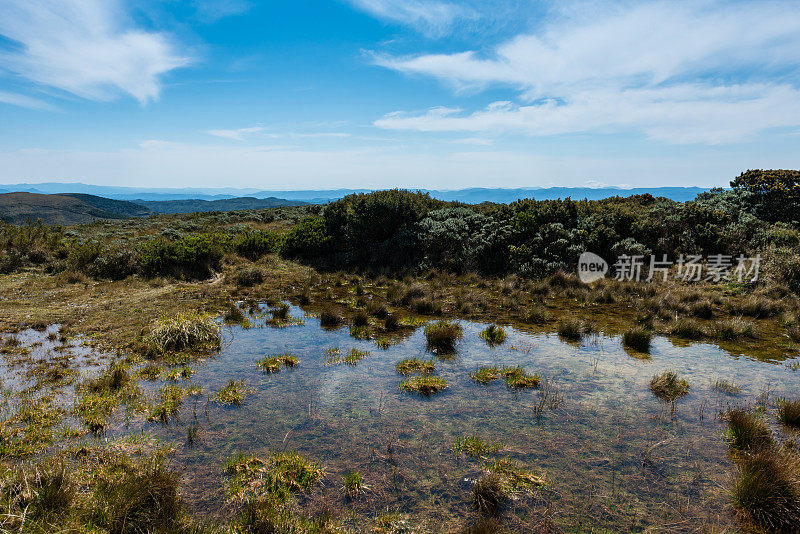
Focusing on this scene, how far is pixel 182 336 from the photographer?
1005 centimetres

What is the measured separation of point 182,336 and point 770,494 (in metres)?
11.9

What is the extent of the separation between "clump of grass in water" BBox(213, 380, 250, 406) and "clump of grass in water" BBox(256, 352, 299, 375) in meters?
0.86

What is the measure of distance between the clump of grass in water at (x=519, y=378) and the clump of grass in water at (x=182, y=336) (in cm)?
768

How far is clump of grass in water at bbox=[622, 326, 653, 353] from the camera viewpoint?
34.0 ft

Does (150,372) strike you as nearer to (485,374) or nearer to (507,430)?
(485,374)

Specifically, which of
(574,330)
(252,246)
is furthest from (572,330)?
(252,246)

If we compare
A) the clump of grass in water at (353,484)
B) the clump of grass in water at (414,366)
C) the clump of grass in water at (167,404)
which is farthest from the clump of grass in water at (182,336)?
the clump of grass in water at (353,484)

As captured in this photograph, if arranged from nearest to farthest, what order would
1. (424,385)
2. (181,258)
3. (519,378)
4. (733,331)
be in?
(424,385) < (519,378) < (733,331) < (181,258)

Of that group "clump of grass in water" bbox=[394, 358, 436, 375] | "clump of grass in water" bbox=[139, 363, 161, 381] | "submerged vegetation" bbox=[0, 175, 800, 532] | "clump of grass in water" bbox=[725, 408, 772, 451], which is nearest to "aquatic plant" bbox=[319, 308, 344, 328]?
"submerged vegetation" bbox=[0, 175, 800, 532]

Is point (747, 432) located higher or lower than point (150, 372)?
higher

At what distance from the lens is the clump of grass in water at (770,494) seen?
4.52 metres

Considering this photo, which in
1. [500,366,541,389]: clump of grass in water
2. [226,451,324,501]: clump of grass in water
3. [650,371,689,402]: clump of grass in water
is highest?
[650,371,689,402]: clump of grass in water

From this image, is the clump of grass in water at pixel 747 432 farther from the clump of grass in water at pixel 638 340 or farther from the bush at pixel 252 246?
the bush at pixel 252 246

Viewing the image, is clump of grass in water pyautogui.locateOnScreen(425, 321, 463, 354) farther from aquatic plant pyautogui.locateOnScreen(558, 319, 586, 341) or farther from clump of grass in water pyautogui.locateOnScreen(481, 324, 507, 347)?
aquatic plant pyautogui.locateOnScreen(558, 319, 586, 341)
